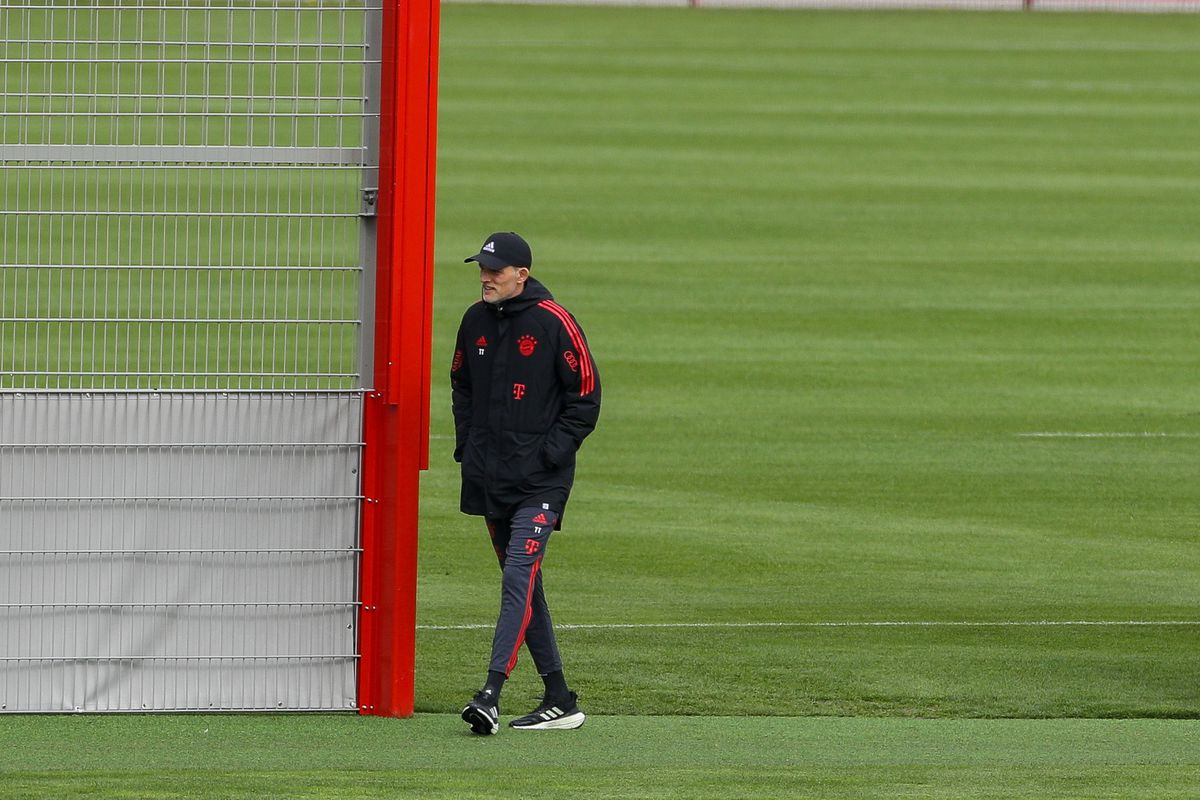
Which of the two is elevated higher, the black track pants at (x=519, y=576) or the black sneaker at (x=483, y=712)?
the black track pants at (x=519, y=576)

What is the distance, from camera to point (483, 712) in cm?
823

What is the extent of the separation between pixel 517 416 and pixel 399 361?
0.56 metres

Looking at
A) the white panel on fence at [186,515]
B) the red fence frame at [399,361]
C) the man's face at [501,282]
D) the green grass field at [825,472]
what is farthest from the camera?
the white panel on fence at [186,515]

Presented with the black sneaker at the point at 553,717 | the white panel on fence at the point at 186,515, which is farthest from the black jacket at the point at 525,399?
the black sneaker at the point at 553,717

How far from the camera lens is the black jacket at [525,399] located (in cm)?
823

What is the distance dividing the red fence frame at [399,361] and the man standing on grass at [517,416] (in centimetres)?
27

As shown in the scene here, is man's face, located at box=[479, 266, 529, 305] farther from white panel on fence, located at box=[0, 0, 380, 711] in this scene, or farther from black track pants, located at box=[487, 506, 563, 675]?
black track pants, located at box=[487, 506, 563, 675]

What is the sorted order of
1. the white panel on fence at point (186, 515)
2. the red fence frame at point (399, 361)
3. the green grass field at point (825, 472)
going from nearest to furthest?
the green grass field at point (825, 472), the red fence frame at point (399, 361), the white panel on fence at point (186, 515)

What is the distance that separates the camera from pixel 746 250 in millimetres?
24016

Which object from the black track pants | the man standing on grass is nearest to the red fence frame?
the man standing on grass

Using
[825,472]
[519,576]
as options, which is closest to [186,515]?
[519,576]

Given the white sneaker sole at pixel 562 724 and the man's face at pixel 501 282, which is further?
the white sneaker sole at pixel 562 724

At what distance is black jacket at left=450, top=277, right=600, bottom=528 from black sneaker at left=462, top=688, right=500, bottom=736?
0.65 m

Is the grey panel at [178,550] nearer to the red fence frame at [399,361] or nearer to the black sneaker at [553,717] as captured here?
Result: the red fence frame at [399,361]
